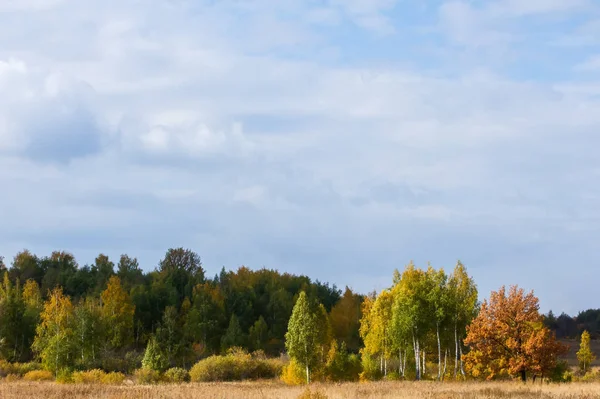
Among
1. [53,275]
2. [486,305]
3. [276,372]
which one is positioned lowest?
[276,372]

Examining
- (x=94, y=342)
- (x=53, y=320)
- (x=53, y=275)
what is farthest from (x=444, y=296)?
(x=53, y=275)

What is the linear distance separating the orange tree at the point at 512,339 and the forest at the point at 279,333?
8cm

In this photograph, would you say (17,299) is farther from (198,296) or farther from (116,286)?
(198,296)

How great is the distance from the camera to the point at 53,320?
282 feet

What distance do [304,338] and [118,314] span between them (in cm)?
4824

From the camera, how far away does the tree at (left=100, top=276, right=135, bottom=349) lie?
3846 inches

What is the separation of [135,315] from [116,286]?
11.7m

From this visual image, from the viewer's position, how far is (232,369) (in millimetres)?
73000

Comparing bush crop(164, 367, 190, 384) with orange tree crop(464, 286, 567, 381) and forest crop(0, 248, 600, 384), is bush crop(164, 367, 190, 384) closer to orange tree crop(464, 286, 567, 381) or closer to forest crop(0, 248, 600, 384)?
forest crop(0, 248, 600, 384)

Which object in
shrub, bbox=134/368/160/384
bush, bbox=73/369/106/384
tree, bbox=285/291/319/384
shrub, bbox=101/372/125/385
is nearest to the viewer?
tree, bbox=285/291/319/384

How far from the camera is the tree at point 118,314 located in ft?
320

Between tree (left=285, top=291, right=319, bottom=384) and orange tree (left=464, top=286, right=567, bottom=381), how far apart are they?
565 inches

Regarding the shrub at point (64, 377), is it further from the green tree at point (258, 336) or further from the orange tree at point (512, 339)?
the green tree at point (258, 336)

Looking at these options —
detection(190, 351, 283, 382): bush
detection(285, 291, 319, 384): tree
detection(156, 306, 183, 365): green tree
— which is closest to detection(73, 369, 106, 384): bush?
detection(190, 351, 283, 382): bush
